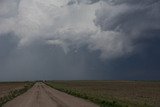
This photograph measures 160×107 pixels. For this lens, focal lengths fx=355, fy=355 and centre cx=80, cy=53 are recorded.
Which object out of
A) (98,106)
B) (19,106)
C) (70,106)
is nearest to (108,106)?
(98,106)

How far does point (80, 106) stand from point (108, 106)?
8.87 ft

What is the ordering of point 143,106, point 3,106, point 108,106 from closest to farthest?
point 143,106, point 108,106, point 3,106

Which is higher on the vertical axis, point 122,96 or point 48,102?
point 122,96

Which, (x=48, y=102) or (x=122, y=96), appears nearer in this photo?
(x=48, y=102)

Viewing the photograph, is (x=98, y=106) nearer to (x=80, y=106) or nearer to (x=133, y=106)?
(x=80, y=106)

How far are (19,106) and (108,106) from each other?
891 centimetres

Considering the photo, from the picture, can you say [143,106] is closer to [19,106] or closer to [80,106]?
[80,106]

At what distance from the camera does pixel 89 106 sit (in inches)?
1355

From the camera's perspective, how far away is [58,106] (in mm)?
34875

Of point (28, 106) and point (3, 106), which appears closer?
point (28, 106)

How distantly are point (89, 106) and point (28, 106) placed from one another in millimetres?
5938

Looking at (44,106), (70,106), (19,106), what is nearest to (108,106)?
(70,106)

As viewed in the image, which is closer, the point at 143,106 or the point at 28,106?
the point at 143,106

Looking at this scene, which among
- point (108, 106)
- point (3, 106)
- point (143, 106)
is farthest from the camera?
point (3, 106)
